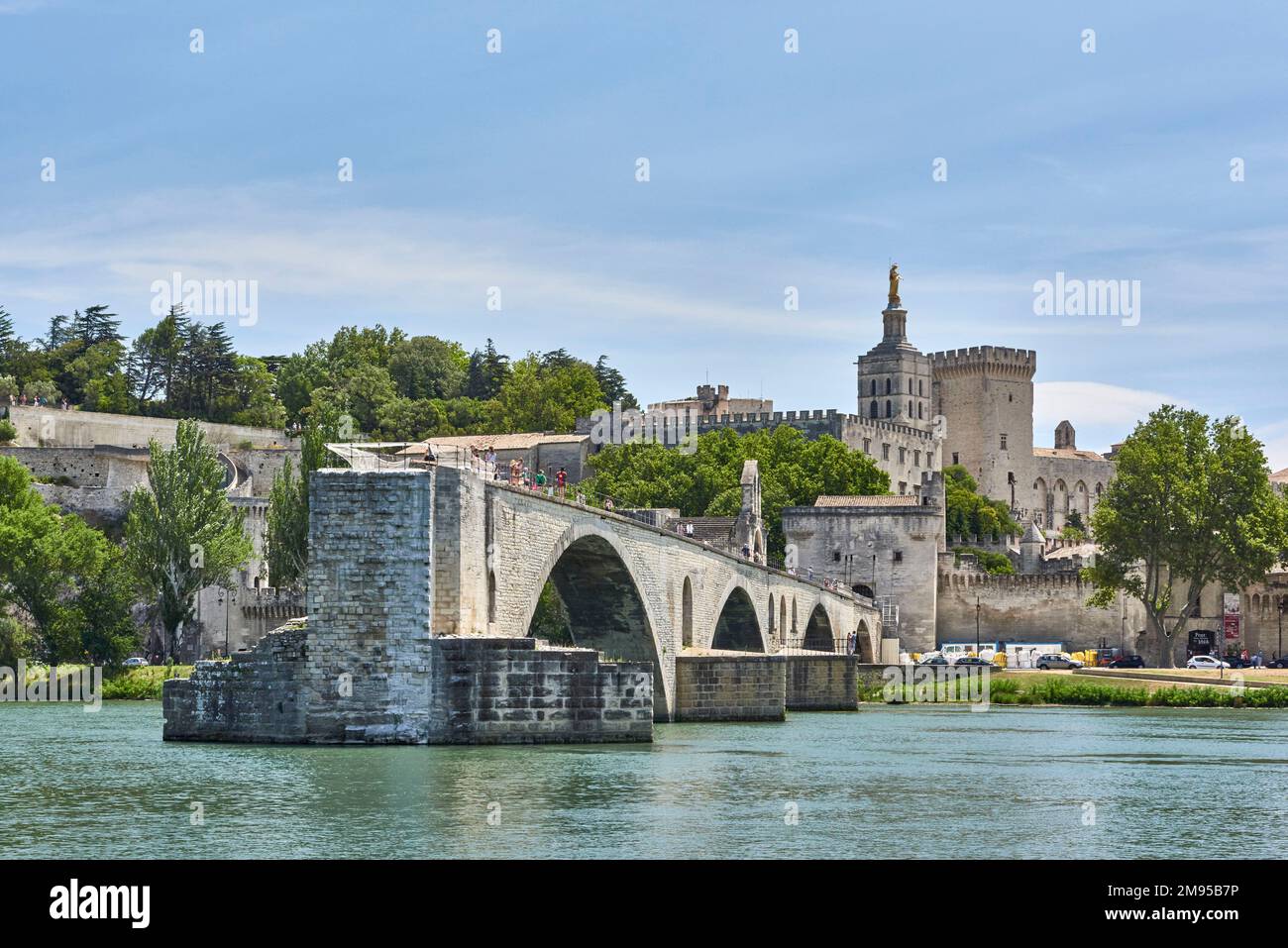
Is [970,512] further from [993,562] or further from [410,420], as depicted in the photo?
[410,420]

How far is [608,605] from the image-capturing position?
158 feet

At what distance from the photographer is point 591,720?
35.8 m

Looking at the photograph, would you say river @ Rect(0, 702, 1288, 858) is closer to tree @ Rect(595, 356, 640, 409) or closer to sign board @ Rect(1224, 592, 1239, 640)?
sign board @ Rect(1224, 592, 1239, 640)

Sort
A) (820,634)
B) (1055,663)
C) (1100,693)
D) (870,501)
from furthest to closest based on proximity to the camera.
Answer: (870,501), (1055,663), (820,634), (1100,693)

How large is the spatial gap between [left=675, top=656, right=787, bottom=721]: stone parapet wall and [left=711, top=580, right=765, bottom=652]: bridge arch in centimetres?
1320

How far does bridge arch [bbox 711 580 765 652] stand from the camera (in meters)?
62.8

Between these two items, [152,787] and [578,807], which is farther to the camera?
[152,787]

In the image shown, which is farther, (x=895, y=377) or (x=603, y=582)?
(x=895, y=377)

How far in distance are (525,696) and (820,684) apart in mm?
22205

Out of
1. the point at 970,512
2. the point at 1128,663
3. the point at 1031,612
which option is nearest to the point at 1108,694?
the point at 1128,663

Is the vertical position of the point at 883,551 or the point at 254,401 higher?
the point at 254,401
